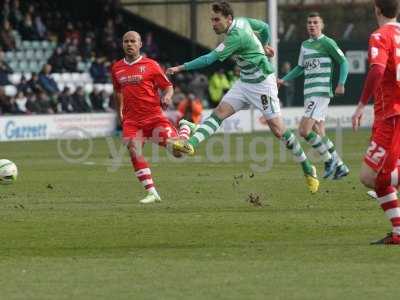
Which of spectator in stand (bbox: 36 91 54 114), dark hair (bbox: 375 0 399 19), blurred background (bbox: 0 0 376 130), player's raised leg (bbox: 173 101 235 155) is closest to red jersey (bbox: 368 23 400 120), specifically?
dark hair (bbox: 375 0 399 19)

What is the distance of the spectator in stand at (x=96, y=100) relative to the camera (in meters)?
37.7

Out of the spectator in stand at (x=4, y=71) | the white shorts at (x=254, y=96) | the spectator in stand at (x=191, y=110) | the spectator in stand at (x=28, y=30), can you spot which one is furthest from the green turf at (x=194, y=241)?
the spectator in stand at (x=28, y=30)

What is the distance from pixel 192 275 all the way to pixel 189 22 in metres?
36.0

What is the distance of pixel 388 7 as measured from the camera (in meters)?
10.7

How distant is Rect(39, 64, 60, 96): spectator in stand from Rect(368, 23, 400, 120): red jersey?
26153 millimetres

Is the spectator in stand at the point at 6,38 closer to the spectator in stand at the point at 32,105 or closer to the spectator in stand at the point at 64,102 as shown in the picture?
the spectator in stand at the point at 64,102

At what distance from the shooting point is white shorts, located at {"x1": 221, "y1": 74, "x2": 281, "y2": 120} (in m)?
16.0

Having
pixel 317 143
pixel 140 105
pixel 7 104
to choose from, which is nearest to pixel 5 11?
pixel 7 104

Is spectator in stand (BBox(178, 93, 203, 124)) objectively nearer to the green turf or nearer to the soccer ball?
the green turf

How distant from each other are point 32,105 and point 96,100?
10.5 feet

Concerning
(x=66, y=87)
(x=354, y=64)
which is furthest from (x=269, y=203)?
(x=354, y=64)

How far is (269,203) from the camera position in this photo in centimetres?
1540

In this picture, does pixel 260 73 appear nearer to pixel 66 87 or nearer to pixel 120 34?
pixel 66 87

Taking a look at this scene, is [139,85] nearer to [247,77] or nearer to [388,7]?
[247,77]
